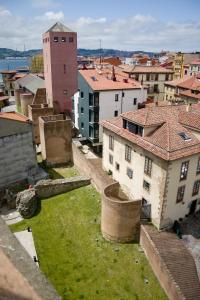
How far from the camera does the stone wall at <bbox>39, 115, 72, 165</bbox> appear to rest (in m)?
47.0

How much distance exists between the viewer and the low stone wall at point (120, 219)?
31344 mm

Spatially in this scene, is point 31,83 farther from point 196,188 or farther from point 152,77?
point 196,188

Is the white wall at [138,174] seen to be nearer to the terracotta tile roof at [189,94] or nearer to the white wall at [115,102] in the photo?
the white wall at [115,102]

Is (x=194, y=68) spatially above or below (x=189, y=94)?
above

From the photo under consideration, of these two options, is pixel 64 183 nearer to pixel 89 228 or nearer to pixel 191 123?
pixel 89 228

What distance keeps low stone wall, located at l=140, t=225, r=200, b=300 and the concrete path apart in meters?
12.7

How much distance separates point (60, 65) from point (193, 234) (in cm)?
4388

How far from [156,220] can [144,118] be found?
12257 mm

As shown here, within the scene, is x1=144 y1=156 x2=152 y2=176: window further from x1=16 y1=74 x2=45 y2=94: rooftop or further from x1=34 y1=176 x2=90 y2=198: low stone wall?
x1=16 y1=74 x2=45 y2=94: rooftop

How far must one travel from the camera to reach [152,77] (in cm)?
7400

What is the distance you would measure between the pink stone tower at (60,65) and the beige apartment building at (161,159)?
2799cm

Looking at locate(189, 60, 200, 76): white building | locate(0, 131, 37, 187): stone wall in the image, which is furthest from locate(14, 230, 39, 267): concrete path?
locate(189, 60, 200, 76): white building

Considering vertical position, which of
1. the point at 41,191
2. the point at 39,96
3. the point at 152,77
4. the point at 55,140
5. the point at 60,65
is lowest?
the point at 41,191

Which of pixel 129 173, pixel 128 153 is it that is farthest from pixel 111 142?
pixel 129 173
